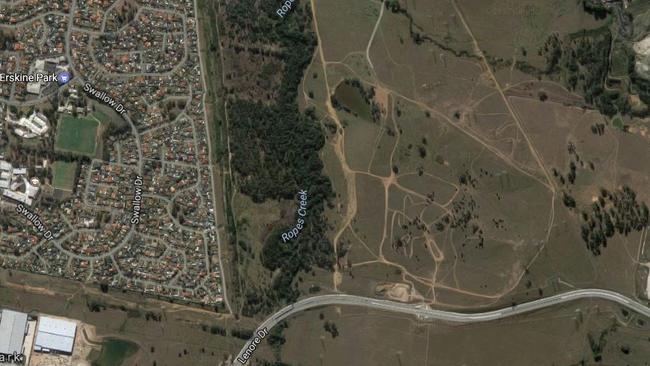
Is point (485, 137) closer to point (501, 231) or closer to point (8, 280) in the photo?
point (501, 231)

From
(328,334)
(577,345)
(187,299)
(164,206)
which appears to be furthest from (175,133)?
(577,345)

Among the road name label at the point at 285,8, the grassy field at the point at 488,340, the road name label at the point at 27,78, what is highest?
the road name label at the point at 285,8

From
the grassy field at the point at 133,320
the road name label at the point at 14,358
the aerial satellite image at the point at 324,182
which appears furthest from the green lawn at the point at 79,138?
the road name label at the point at 14,358

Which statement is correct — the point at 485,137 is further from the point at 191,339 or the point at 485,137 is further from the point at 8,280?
the point at 8,280

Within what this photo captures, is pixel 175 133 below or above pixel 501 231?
above

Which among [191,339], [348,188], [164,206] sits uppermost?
[348,188]

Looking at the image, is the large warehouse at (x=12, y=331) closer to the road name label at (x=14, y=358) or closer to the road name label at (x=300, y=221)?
the road name label at (x=14, y=358)
